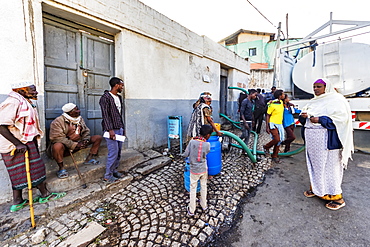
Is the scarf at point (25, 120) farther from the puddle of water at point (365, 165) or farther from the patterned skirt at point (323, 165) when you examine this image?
the puddle of water at point (365, 165)

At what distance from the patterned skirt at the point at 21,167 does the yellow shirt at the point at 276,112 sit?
172 inches

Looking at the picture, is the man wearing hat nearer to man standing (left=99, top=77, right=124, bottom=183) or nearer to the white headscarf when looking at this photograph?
man standing (left=99, top=77, right=124, bottom=183)

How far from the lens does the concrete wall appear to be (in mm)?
2449

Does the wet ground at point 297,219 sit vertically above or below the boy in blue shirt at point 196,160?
below

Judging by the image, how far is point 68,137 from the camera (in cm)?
295

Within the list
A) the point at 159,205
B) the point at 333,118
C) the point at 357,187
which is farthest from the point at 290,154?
the point at 159,205

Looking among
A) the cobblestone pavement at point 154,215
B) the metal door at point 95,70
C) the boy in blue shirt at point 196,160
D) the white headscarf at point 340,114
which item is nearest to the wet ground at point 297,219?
the cobblestone pavement at point 154,215

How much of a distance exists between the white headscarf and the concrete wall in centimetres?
338

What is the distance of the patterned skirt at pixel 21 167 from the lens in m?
2.15

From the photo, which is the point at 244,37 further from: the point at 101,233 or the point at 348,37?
the point at 101,233

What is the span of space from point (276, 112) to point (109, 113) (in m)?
3.51

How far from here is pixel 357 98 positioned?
432cm

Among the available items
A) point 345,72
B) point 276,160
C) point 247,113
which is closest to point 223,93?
point 247,113

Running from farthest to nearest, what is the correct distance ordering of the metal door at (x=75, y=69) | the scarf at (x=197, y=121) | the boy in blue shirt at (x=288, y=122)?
the boy in blue shirt at (x=288, y=122)
the scarf at (x=197, y=121)
the metal door at (x=75, y=69)
